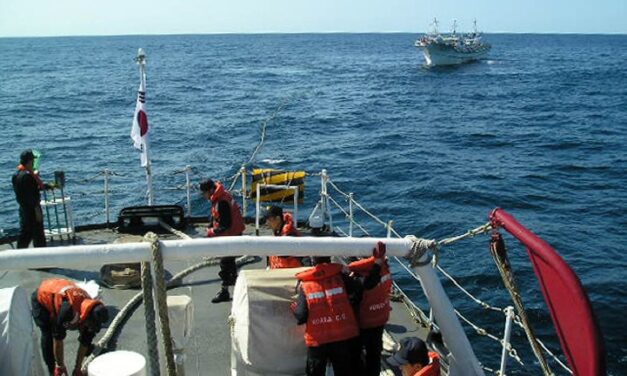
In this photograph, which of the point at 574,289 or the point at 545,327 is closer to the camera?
the point at 574,289

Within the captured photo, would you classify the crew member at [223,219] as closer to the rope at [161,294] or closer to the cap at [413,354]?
the rope at [161,294]

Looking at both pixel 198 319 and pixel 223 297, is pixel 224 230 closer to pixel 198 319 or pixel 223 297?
pixel 223 297

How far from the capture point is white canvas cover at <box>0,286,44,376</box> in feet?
13.5

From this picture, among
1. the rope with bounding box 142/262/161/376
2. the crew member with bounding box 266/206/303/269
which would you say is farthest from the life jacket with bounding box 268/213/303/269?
the rope with bounding box 142/262/161/376

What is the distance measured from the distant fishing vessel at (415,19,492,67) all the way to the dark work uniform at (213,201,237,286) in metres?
94.6

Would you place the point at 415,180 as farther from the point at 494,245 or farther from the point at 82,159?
the point at 494,245

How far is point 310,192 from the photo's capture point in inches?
1069

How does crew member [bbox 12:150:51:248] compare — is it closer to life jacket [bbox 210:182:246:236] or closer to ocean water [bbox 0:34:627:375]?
life jacket [bbox 210:182:246:236]

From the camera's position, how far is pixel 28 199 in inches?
357

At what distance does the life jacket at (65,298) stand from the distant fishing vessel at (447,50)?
320 ft

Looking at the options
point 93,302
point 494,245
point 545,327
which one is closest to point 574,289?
point 494,245

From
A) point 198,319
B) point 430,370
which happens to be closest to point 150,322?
point 430,370

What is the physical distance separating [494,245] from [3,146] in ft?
119

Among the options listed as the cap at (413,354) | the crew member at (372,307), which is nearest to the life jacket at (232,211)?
the crew member at (372,307)
